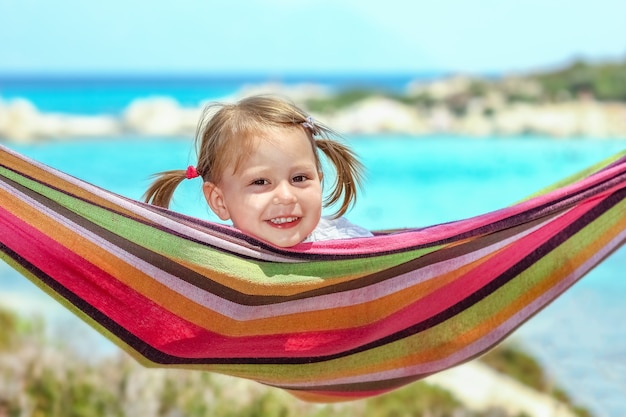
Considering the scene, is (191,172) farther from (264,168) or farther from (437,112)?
(437,112)

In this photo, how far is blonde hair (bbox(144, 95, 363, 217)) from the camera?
174 cm

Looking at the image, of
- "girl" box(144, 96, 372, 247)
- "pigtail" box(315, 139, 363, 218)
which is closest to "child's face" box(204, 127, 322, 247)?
"girl" box(144, 96, 372, 247)

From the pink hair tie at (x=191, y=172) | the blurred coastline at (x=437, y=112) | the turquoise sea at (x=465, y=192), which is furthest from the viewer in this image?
the blurred coastline at (x=437, y=112)

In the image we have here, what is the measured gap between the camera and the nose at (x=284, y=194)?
1700 millimetres

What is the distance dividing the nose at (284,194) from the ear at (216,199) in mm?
132

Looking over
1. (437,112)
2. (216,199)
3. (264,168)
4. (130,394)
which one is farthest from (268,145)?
(437,112)

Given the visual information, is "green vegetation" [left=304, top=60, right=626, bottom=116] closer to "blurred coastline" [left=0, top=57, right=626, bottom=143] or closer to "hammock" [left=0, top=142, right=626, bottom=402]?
"blurred coastline" [left=0, top=57, right=626, bottom=143]

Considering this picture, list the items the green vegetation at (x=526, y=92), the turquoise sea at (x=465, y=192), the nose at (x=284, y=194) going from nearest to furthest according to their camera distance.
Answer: the nose at (x=284, y=194) < the turquoise sea at (x=465, y=192) < the green vegetation at (x=526, y=92)

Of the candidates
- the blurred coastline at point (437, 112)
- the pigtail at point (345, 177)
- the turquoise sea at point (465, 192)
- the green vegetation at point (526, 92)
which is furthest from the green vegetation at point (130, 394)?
the green vegetation at point (526, 92)

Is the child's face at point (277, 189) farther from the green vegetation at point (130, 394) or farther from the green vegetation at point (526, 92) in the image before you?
the green vegetation at point (526, 92)

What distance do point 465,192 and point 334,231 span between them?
11.8m

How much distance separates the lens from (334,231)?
76.4 inches

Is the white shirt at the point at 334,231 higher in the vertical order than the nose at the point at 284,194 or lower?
higher

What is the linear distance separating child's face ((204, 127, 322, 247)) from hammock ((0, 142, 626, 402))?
5 centimetres
